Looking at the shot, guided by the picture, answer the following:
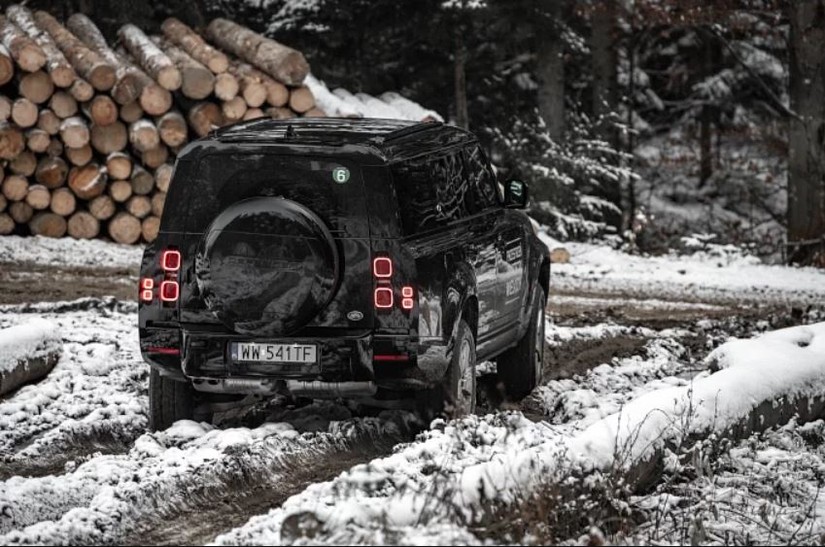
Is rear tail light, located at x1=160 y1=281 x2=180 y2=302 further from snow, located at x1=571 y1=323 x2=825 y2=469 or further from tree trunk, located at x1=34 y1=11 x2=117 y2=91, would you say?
tree trunk, located at x1=34 y1=11 x2=117 y2=91

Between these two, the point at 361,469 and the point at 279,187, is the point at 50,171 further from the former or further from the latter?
the point at 361,469

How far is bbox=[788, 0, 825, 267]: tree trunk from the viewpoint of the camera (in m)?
19.7

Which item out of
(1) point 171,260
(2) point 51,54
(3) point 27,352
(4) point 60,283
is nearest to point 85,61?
(2) point 51,54

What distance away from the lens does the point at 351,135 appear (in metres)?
8.65

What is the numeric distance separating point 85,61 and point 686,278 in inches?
333

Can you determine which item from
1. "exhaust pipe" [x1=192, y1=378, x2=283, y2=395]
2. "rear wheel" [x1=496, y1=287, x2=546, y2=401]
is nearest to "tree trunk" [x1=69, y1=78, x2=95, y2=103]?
"rear wheel" [x1=496, y1=287, x2=546, y2=401]

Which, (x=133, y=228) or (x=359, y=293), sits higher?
(x=359, y=293)

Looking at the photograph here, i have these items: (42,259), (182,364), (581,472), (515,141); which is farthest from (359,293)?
(515,141)

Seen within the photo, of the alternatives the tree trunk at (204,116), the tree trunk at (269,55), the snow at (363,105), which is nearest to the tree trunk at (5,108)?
the tree trunk at (204,116)

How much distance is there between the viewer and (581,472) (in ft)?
21.4

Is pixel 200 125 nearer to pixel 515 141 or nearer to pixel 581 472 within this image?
pixel 515 141

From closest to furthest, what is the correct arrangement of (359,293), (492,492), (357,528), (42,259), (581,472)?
1. (357,528)
2. (492,492)
3. (581,472)
4. (359,293)
5. (42,259)

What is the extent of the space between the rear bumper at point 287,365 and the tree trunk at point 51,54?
35.7 feet

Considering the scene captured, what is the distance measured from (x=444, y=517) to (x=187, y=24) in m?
18.2
